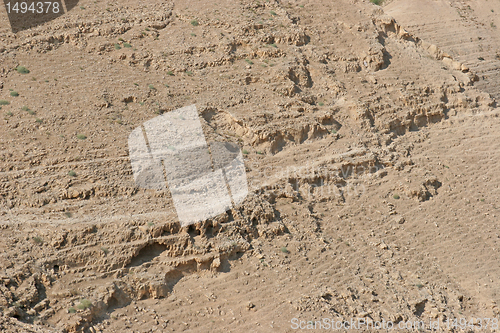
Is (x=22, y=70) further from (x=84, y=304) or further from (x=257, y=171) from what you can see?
(x=84, y=304)

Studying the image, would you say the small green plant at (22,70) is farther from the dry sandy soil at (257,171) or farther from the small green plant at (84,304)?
the small green plant at (84,304)

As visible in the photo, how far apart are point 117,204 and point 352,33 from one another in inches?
437

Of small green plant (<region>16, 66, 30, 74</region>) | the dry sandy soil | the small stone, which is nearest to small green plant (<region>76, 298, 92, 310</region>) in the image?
the dry sandy soil

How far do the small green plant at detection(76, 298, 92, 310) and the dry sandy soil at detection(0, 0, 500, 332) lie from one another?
0.18 feet

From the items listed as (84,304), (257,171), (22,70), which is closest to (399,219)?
(257,171)

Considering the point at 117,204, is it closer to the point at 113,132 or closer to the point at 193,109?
the point at 113,132

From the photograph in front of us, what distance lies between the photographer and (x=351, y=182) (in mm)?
16406

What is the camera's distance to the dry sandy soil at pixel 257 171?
1223 cm

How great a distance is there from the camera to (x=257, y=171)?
15367mm

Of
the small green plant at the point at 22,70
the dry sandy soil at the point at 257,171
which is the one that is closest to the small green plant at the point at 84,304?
the dry sandy soil at the point at 257,171

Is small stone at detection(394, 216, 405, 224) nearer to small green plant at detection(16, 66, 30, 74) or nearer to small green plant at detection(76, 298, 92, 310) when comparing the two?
small green plant at detection(76, 298, 92, 310)

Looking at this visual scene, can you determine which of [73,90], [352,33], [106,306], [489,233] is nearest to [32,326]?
[106,306]

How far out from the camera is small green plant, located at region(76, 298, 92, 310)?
A: 11242 millimetres

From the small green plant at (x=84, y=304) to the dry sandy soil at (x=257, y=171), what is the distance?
54mm
